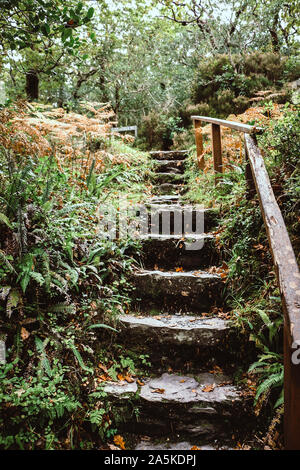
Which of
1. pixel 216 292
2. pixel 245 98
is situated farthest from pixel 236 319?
pixel 245 98

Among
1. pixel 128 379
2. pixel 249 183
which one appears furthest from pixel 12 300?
pixel 249 183

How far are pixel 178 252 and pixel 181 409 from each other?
5.98ft

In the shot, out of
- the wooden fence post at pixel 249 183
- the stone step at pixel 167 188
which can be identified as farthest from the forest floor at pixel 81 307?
the stone step at pixel 167 188

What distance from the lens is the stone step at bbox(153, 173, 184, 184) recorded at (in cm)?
638

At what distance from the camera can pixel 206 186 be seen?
16.5 feet

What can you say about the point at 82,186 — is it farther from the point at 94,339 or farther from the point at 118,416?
the point at 118,416

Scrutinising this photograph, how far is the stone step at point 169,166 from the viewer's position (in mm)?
6824

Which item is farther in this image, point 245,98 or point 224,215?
point 245,98

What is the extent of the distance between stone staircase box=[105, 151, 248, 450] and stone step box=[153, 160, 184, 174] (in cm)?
327

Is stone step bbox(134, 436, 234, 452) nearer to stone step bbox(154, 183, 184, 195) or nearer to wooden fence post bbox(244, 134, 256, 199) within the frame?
wooden fence post bbox(244, 134, 256, 199)

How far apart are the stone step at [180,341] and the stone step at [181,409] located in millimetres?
289

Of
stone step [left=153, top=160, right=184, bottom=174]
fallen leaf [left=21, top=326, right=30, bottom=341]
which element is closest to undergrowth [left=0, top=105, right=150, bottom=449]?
fallen leaf [left=21, top=326, right=30, bottom=341]

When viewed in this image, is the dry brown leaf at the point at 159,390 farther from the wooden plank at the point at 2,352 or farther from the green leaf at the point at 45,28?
the green leaf at the point at 45,28

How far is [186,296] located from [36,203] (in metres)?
1.80
